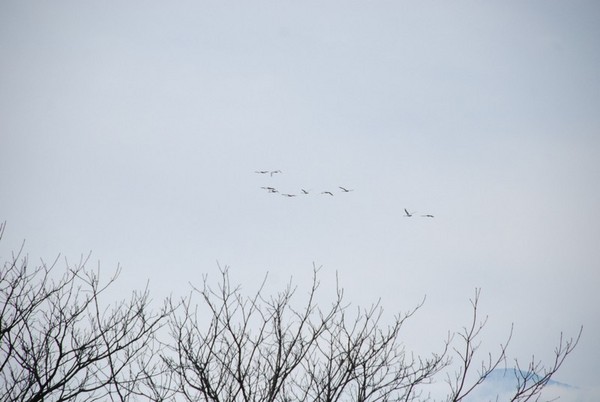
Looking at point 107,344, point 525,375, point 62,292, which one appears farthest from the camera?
point 62,292

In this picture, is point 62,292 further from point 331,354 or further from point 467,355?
point 467,355

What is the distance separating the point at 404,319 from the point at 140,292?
179 inches

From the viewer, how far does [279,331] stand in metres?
6.36

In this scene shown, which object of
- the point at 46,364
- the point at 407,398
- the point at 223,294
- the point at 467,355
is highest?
the point at 223,294

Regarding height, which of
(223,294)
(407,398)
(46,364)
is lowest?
(407,398)

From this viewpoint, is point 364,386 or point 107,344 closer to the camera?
point 364,386

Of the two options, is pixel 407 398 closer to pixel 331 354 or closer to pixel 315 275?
pixel 331 354

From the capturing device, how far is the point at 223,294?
6.59 m

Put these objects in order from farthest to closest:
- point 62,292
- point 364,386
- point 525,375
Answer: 1. point 62,292
2. point 364,386
3. point 525,375

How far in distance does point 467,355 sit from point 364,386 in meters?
1.55

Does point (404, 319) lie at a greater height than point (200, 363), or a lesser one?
greater

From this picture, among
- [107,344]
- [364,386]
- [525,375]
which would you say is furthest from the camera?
[107,344]

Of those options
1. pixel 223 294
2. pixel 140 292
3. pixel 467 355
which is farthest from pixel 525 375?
pixel 140 292

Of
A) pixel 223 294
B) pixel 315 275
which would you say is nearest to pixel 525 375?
pixel 315 275
